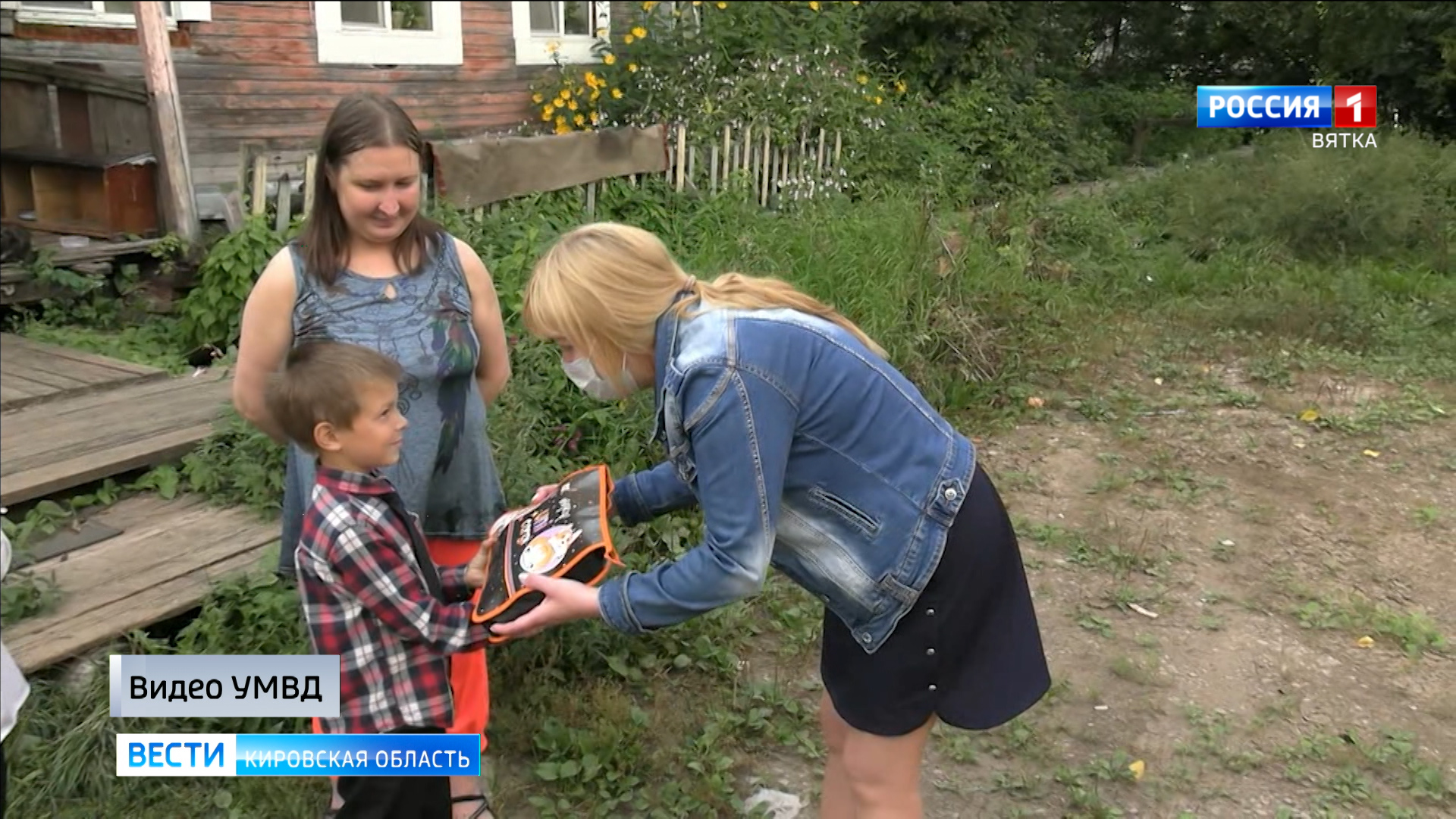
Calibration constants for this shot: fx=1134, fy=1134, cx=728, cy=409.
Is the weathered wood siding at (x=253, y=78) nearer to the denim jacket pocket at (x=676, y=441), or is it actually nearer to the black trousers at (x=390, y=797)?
the black trousers at (x=390, y=797)

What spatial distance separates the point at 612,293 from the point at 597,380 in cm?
21

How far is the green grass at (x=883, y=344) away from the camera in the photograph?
307 centimetres

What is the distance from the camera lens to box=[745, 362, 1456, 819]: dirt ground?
3176 millimetres

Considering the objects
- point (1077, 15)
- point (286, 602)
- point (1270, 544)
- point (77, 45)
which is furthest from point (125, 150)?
point (1077, 15)

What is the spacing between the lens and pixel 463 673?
2770 mm

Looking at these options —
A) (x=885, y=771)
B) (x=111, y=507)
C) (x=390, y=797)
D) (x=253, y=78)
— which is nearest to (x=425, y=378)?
(x=390, y=797)

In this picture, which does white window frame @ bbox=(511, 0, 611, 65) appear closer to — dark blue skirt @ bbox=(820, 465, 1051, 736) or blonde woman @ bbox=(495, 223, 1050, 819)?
blonde woman @ bbox=(495, 223, 1050, 819)

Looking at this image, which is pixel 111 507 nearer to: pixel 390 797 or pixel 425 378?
pixel 425 378

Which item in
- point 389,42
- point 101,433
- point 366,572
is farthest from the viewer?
point 389,42

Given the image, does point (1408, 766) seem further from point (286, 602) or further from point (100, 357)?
point (100, 357)

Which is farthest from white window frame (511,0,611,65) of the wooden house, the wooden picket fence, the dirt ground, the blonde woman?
the blonde woman

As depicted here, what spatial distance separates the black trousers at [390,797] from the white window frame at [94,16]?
19.6 feet

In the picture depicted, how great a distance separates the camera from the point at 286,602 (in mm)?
3324

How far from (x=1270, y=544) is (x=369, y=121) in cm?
391
